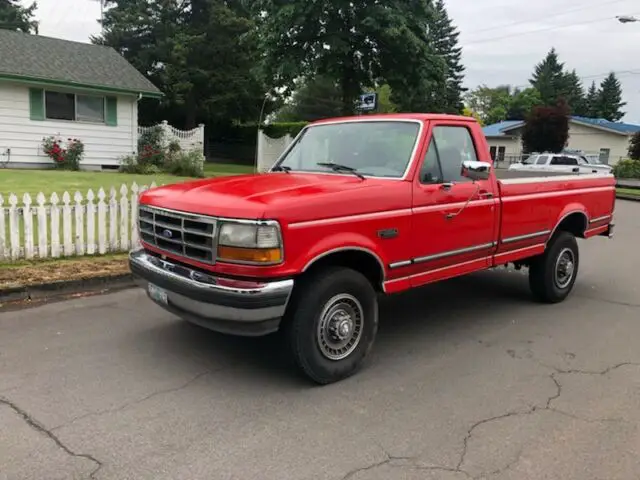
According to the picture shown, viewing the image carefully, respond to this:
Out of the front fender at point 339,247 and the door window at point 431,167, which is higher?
the door window at point 431,167

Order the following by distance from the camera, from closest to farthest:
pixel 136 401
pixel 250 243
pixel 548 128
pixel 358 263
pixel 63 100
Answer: pixel 250 243, pixel 136 401, pixel 358 263, pixel 63 100, pixel 548 128

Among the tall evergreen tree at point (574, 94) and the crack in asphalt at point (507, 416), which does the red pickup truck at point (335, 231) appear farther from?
the tall evergreen tree at point (574, 94)

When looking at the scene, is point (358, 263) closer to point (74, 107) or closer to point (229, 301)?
point (229, 301)

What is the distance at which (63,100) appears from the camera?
757 inches

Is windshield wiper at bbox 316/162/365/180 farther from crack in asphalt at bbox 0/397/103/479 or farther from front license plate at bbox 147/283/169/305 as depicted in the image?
crack in asphalt at bbox 0/397/103/479

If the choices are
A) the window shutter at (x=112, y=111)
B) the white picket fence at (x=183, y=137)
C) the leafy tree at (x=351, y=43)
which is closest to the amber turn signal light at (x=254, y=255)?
the leafy tree at (x=351, y=43)

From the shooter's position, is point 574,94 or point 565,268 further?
point 574,94

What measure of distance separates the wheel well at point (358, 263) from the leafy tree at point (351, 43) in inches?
563

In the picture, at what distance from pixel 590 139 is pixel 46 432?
2027 inches

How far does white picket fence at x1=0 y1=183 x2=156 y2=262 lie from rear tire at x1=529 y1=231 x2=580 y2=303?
516 cm

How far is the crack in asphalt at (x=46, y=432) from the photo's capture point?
3.04 metres

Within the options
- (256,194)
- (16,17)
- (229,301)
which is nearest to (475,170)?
(256,194)

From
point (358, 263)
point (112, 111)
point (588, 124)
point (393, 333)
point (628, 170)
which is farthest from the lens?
point (588, 124)

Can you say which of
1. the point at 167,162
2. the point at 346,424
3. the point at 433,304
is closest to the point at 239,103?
the point at 167,162
